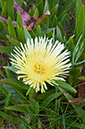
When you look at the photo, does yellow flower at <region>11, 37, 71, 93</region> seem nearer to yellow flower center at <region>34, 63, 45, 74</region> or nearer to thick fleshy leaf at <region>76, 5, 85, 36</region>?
yellow flower center at <region>34, 63, 45, 74</region>

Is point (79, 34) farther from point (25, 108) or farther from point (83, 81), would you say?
point (25, 108)

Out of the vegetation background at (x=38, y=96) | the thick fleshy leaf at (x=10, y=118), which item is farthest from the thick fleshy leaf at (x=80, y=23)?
the thick fleshy leaf at (x=10, y=118)

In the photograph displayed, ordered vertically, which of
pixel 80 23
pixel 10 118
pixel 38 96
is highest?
pixel 80 23

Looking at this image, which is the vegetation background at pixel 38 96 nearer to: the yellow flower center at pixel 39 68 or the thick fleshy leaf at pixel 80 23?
the thick fleshy leaf at pixel 80 23

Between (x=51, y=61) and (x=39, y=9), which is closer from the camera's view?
(x=51, y=61)

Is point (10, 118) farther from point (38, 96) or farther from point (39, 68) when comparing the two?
point (39, 68)

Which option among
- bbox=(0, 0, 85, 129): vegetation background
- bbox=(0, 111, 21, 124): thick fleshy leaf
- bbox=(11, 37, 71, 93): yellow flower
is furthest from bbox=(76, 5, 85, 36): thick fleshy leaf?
bbox=(0, 111, 21, 124): thick fleshy leaf

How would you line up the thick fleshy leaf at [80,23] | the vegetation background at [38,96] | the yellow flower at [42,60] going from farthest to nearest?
the thick fleshy leaf at [80,23] < the vegetation background at [38,96] < the yellow flower at [42,60]

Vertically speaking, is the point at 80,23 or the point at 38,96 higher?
the point at 80,23

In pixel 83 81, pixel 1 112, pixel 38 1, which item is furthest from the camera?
pixel 38 1

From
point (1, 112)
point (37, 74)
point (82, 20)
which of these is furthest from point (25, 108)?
point (82, 20)

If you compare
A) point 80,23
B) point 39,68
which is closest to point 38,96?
point 39,68
